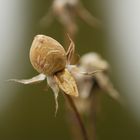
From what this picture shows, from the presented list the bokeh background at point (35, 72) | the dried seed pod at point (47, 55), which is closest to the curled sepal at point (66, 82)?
the dried seed pod at point (47, 55)

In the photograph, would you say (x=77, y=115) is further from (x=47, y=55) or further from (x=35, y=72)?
(x=35, y=72)

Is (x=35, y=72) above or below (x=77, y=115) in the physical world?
below

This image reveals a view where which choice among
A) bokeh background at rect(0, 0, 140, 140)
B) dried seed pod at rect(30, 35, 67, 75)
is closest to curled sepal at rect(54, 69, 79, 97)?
dried seed pod at rect(30, 35, 67, 75)

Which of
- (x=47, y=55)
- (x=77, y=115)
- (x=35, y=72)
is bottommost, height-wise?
(x=35, y=72)

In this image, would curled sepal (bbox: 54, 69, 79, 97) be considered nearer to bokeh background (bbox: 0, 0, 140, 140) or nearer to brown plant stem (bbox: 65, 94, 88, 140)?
brown plant stem (bbox: 65, 94, 88, 140)

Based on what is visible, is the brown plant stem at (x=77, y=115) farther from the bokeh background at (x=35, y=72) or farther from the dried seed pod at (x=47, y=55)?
the bokeh background at (x=35, y=72)

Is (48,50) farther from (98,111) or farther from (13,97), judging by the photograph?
(13,97)

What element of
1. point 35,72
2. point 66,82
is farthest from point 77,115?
point 35,72

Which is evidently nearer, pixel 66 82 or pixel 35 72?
pixel 66 82
